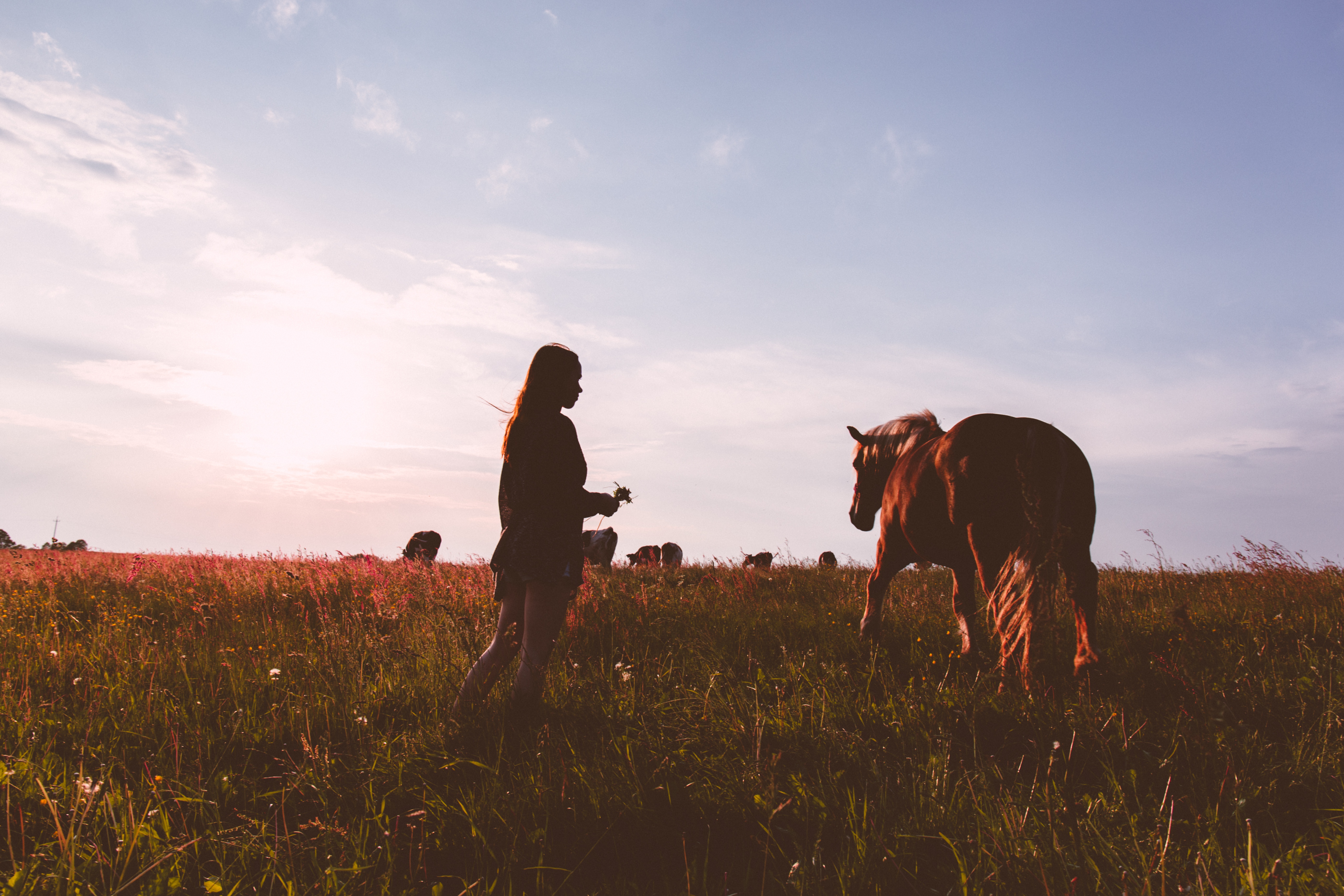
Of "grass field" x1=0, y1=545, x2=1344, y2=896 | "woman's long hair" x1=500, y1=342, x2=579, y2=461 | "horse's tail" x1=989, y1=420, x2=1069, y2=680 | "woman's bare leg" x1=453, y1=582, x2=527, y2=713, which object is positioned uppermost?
"woman's long hair" x1=500, y1=342, x2=579, y2=461

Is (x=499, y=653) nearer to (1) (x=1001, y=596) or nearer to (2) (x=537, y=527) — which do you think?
(2) (x=537, y=527)

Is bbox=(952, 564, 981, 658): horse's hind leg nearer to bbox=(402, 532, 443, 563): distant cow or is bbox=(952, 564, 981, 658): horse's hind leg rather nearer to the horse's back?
the horse's back

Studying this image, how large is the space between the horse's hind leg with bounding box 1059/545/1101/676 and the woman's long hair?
383 cm

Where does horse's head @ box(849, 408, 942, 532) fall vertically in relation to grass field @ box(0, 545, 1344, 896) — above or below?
above

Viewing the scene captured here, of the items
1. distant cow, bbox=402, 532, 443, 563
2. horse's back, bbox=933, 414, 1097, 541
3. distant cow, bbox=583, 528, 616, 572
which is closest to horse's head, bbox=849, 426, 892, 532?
horse's back, bbox=933, 414, 1097, 541

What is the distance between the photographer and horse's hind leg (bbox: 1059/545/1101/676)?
4.50m

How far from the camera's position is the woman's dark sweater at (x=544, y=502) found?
3691mm

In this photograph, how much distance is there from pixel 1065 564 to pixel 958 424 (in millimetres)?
1341

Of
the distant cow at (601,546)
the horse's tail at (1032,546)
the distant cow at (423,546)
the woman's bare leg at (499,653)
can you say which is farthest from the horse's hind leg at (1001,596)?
the distant cow at (423,546)

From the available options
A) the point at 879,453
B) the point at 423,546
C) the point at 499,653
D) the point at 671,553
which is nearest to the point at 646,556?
the point at 671,553

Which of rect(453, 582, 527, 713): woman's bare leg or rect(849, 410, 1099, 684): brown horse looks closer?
rect(453, 582, 527, 713): woman's bare leg

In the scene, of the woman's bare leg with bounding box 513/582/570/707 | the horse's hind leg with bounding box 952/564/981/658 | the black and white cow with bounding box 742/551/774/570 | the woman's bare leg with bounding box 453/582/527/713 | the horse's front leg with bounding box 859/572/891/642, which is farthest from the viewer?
the black and white cow with bounding box 742/551/774/570

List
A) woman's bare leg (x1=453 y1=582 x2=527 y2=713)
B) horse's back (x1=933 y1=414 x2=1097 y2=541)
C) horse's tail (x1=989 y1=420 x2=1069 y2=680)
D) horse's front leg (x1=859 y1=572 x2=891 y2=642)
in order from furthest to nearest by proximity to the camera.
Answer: horse's front leg (x1=859 y1=572 x2=891 y2=642) → horse's back (x1=933 y1=414 x2=1097 y2=541) → horse's tail (x1=989 y1=420 x2=1069 y2=680) → woman's bare leg (x1=453 y1=582 x2=527 y2=713)

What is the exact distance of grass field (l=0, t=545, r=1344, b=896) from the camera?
2285 mm
